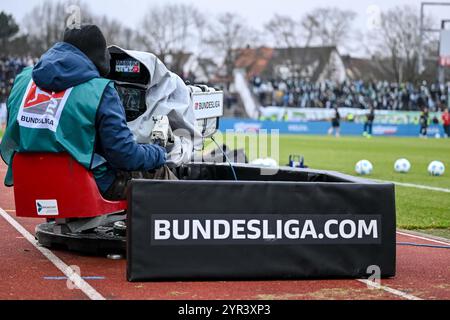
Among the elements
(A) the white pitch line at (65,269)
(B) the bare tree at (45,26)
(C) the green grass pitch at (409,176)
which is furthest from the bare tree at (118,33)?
(A) the white pitch line at (65,269)

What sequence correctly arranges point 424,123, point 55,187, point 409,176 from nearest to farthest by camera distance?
1. point 55,187
2. point 409,176
3. point 424,123

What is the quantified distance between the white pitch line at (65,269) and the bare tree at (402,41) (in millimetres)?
64906

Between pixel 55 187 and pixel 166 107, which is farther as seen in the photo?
pixel 166 107

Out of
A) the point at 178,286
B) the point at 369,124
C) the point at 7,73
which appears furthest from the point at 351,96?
the point at 178,286

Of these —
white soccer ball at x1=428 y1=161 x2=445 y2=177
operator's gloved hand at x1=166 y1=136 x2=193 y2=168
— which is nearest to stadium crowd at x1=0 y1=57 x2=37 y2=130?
white soccer ball at x1=428 y1=161 x2=445 y2=177

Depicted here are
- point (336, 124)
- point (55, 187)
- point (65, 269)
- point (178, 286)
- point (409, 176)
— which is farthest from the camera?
point (336, 124)

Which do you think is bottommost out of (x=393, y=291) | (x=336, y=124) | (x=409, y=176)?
(x=336, y=124)

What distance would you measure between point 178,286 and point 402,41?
2810 inches

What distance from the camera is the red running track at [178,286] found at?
6020 millimetres

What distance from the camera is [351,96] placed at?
200 feet

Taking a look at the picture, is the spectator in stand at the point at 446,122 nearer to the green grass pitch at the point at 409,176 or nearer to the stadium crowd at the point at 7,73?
the green grass pitch at the point at 409,176

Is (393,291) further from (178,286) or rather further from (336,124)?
(336,124)

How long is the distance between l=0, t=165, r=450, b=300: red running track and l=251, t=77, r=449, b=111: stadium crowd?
171ft

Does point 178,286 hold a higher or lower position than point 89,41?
lower
